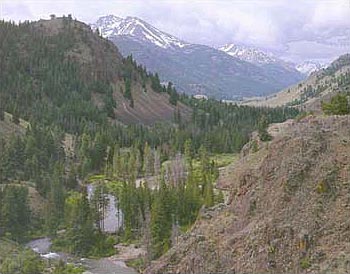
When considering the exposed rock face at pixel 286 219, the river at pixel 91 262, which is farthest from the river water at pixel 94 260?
the exposed rock face at pixel 286 219

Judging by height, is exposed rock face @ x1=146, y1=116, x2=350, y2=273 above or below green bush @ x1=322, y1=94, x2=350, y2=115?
below

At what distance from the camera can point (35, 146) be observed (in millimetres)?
149125

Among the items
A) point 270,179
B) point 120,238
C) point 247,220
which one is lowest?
point 120,238

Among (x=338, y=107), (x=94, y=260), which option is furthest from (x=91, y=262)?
(x=338, y=107)

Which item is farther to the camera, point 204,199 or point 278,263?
point 204,199

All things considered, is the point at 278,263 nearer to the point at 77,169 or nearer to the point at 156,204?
the point at 156,204

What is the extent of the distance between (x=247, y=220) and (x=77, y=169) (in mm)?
92935

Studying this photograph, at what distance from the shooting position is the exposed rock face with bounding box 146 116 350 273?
54531mm

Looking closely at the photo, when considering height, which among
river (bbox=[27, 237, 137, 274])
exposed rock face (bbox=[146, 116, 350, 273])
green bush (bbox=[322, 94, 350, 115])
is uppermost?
green bush (bbox=[322, 94, 350, 115])

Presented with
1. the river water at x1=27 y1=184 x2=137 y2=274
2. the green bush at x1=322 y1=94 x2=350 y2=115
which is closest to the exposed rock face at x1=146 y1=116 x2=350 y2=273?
the river water at x1=27 y1=184 x2=137 y2=274

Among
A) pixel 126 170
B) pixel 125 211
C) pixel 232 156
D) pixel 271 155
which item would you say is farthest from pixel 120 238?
pixel 232 156

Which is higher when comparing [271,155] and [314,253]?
[271,155]

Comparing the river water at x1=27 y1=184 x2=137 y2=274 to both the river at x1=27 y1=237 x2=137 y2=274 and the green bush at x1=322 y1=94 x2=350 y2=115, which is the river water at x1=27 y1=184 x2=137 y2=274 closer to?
the river at x1=27 y1=237 x2=137 y2=274

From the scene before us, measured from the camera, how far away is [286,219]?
5831cm
